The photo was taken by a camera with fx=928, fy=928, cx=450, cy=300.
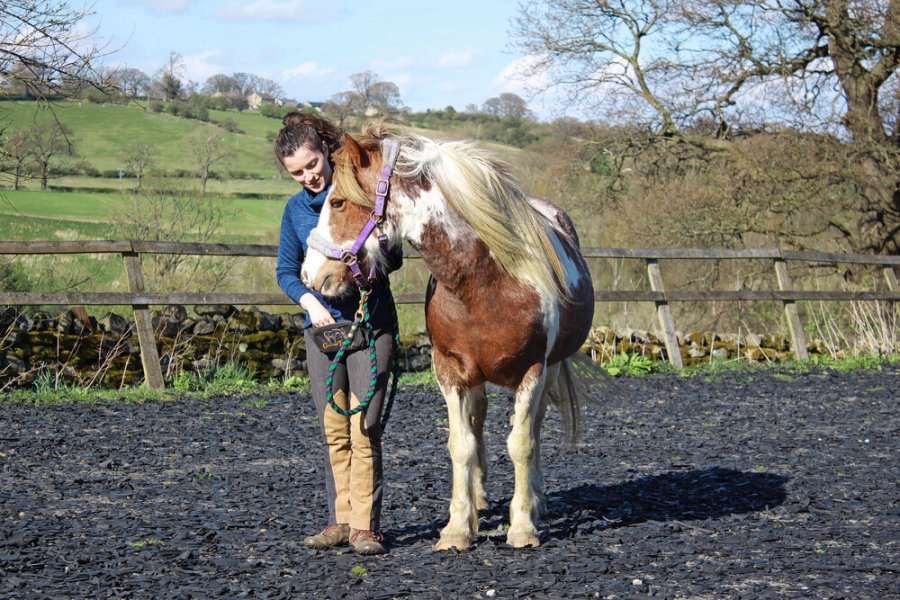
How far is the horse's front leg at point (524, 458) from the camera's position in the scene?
416cm

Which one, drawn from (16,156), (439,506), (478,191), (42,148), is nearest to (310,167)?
(478,191)

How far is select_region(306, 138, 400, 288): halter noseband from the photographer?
374 centimetres

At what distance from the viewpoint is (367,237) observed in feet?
12.3

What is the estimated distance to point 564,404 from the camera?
18.2 feet

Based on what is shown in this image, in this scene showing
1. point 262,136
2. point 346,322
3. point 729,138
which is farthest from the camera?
point 262,136

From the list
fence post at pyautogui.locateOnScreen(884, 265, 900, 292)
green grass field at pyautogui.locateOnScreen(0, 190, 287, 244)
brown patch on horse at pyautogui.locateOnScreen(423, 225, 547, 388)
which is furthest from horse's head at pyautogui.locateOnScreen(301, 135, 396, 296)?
fence post at pyautogui.locateOnScreen(884, 265, 900, 292)

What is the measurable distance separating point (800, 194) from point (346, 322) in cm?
1315

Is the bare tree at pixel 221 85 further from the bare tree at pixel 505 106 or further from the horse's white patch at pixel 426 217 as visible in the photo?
the horse's white patch at pixel 426 217

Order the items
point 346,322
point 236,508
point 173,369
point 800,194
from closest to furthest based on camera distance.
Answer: point 346,322
point 236,508
point 173,369
point 800,194

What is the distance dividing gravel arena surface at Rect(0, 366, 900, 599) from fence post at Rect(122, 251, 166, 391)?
68 centimetres

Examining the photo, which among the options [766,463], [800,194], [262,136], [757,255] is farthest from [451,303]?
[262,136]

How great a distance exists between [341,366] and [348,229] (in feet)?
2.25

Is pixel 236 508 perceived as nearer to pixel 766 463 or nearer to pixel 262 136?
pixel 766 463

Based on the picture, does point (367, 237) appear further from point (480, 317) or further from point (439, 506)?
point (439, 506)
